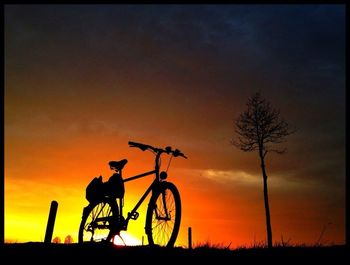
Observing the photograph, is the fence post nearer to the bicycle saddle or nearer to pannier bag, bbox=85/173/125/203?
pannier bag, bbox=85/173/125/203

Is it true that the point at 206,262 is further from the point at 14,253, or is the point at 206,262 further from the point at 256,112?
the point at 256,112

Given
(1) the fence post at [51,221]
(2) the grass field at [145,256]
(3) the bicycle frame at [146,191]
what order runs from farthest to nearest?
(1) the fence post at [51,221] < (3) the bicycle frame at [146,191] < (2) the grass field at [145,256]

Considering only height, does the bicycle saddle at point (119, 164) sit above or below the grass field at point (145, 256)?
above

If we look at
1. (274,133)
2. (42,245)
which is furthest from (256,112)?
(42,245)

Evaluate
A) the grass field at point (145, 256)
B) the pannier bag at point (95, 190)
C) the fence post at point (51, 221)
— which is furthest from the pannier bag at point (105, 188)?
the fence post at point (51, 221)

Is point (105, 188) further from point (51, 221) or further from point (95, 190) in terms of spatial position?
point (51, 221)

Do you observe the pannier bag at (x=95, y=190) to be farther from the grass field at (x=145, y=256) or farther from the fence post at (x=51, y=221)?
the fence post at (x=51, y=221)

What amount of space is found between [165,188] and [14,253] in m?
3.18

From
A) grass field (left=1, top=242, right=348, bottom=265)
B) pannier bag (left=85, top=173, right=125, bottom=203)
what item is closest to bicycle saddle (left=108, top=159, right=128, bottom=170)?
pannier bag (left=85, top=173, right=125, bottom=203)

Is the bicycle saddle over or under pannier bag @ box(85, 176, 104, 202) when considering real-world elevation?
over

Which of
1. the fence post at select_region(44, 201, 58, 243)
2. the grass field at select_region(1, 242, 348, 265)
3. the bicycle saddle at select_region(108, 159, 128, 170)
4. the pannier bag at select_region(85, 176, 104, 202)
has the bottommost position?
the grass field at select_region(1, 242, 348, 265)

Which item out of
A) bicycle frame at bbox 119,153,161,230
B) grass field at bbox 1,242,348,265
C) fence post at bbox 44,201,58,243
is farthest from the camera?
fence post at bbox 44,201,58,243

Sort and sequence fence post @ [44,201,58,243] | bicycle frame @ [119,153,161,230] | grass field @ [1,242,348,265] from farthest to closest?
fence post @ [44,201,58,243] → bicycle frame @ [119,153,161,230] → grass field @ [1,242,348,265]

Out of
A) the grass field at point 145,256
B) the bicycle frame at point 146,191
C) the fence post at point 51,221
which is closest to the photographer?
the grass field at point 145,256
